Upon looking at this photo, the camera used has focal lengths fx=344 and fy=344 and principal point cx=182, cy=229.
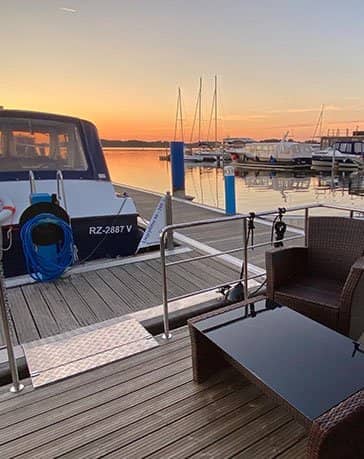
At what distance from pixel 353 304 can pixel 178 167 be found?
7.49m

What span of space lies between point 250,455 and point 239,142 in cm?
4746

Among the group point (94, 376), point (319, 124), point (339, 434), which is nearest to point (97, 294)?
point (94, 376)

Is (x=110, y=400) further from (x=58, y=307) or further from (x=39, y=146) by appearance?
(x=39, y=146)

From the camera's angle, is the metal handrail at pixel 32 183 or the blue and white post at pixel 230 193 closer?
the metal handrail at pixel 32 183

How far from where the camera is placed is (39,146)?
15.2ft

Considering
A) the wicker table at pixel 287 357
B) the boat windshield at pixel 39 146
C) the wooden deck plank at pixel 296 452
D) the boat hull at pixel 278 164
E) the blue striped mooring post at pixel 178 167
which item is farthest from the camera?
the boat hull at pixel 278 164

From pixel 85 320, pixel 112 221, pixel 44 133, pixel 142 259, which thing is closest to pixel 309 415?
pixel 85 320

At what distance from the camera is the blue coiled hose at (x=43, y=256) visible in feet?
11.4

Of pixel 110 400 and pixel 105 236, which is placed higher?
pixel 105 236

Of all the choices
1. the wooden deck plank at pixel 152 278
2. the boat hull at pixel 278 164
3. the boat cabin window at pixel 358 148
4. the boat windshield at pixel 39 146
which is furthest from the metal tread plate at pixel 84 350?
the boat cabin window at pixel 358 148

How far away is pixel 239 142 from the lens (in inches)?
1829

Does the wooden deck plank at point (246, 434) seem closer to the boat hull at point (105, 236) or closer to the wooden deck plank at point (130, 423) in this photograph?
the wooden deck plank at point (130, 423)

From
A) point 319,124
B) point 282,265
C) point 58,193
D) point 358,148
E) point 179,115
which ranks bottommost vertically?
point 282,265

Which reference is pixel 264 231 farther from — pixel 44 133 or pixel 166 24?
pixel 166 24
